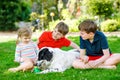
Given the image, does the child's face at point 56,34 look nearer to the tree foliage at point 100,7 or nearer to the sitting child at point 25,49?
the sitting child at point 25,49

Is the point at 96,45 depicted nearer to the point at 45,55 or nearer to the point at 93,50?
the point at 93,50

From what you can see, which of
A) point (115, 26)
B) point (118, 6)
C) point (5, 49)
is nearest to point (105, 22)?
A: point (115, 26)

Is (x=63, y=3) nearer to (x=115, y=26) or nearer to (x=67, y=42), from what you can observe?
(x=115, y=26)

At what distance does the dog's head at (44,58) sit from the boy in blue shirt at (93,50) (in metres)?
0.49

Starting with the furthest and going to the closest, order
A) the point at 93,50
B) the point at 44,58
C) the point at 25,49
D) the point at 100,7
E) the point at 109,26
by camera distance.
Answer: the point at 100,7, the point at 109,26, the point at 25,49, the point at 93,50, the point at 44,58

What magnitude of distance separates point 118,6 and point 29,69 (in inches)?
486

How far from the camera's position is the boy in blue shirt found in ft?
20.0

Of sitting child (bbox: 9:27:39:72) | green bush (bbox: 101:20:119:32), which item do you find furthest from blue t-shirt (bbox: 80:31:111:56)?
green bush (bbox: 101:20:119:32)

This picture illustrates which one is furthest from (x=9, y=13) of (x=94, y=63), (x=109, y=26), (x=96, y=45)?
(x=94, y=63)

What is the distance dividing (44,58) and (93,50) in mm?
884

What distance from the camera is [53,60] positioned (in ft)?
20.5

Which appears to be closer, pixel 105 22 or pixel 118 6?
pixel 105 22

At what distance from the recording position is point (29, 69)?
20.4 feet

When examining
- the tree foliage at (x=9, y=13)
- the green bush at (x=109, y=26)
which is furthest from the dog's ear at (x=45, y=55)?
the tree foliage at (x=9, y=13)
